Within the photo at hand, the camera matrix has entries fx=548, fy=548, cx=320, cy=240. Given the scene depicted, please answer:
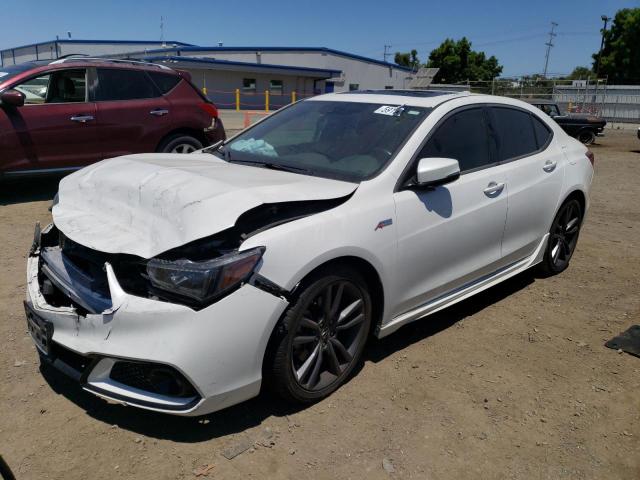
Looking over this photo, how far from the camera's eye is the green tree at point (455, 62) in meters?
65.0

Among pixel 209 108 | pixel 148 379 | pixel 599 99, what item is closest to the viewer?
pixel 148 379

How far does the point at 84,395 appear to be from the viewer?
3.04 meters

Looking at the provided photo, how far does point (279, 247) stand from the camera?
2.63 m

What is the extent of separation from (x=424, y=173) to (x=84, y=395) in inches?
90.9

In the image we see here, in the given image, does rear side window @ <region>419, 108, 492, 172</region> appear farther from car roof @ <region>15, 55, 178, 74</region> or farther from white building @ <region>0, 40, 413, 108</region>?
white building @ <region>0, 40, 413, 108</region>

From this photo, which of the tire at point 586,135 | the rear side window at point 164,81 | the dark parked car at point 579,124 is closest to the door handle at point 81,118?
the rear side window at point 164,81

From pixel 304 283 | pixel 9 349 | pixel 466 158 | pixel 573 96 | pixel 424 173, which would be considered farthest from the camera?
pixel 573 96

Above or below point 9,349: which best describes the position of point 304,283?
above

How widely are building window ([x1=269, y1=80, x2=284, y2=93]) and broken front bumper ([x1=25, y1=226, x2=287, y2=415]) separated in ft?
141

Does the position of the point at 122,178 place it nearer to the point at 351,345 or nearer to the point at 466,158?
the point at 351,345

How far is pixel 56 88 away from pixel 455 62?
64.0 m

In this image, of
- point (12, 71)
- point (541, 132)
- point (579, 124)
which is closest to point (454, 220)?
point (541, 132)

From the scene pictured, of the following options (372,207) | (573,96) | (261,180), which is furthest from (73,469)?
(573,96)

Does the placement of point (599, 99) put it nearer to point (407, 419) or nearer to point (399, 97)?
point (399, 97)
